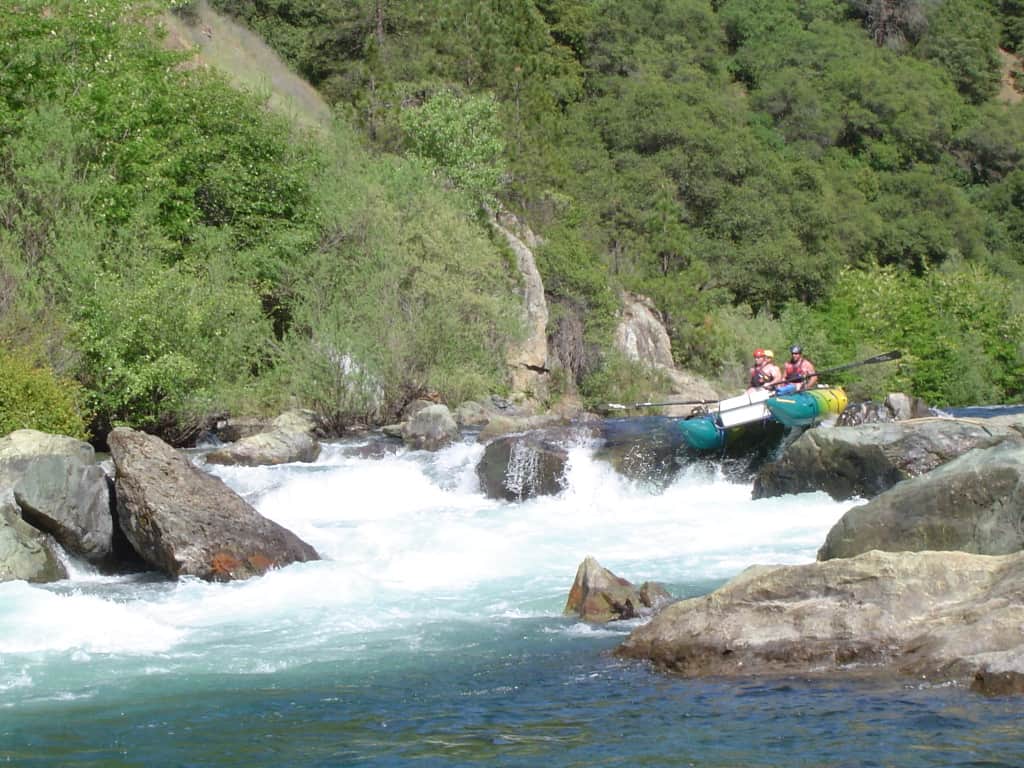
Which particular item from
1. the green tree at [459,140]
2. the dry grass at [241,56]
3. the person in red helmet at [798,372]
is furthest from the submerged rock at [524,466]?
the dry grass at [241,56]

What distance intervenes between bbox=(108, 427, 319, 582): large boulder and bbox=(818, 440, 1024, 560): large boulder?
233 inches

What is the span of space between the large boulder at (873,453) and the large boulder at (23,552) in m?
9.72

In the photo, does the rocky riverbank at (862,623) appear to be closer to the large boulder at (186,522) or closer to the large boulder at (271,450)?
the large boulder at (186,522)

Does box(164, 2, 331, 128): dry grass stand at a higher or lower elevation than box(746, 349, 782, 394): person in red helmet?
higher

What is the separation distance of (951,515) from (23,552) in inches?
371

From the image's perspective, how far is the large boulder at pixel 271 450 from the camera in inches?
782

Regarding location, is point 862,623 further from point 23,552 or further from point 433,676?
point 23,552

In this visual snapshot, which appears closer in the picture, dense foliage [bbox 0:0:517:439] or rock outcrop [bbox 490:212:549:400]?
dense foliage [bbox 0:0:517:439]

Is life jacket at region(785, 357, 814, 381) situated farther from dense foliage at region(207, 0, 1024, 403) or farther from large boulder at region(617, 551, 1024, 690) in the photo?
dense foliage at region(207, 0, 1024, 403)

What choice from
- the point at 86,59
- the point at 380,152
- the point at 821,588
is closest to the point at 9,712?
the point at 821,588

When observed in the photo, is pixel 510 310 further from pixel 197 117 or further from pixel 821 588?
pixel 821 588

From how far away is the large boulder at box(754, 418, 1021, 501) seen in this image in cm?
1605

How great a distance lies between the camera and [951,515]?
11.3 m

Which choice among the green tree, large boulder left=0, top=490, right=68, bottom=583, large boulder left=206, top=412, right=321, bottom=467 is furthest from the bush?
the green tree
